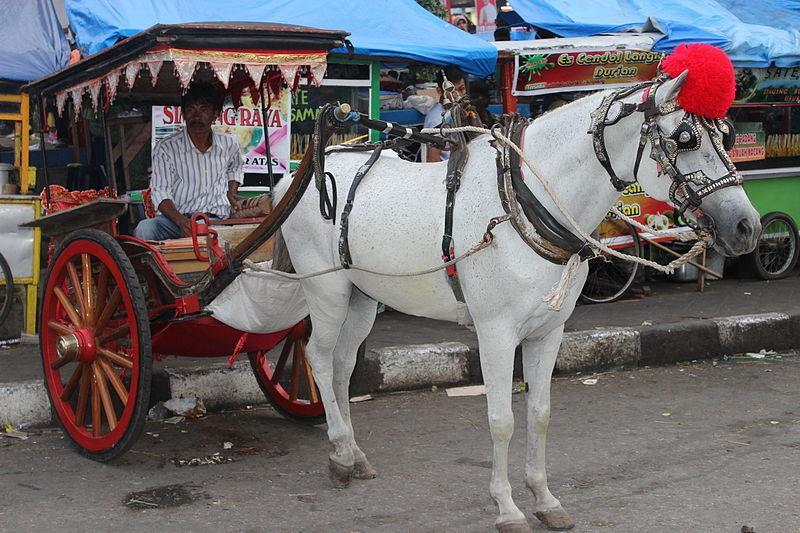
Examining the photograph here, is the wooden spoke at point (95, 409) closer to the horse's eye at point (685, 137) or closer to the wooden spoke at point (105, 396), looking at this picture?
the wooden spoke at point (105, 396)

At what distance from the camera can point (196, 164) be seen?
19.6 feet

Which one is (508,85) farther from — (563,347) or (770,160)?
(563,347)

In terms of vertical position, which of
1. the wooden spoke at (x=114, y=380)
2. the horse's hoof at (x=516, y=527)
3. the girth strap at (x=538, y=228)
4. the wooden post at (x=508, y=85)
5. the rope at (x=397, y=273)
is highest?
the wooden post at (x=508, y=85)

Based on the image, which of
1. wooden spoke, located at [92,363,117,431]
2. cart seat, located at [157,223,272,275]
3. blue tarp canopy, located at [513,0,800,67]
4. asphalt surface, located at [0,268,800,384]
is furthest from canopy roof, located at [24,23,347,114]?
blue tarp canopy, located at [513,0,800,67]

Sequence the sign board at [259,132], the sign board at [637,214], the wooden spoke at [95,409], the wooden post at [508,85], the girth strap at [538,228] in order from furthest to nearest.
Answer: the wooden post at [508,85]
the sign board at [637,214]
the sign board at [259,132]
the wooden spoke at [95,409]
the girth strap at [538,228]

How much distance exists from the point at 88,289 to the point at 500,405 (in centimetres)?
224

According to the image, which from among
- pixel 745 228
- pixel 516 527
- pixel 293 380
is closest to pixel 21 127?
pixel 293 380

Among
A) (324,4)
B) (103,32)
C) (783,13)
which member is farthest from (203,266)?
(783,13)

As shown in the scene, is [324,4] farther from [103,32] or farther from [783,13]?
[783,13]

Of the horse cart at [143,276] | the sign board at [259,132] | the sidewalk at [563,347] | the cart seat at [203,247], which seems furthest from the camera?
the sign board at [259,132]

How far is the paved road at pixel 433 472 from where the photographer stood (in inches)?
170

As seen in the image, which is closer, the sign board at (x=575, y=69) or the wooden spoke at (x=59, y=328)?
the wooden spoke at (x=59, y=328)

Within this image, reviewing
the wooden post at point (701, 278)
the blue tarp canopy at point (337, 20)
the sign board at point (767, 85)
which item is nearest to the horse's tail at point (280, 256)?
the blue tarp canopy at point (337, 20)

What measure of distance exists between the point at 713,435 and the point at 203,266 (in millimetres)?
2888
